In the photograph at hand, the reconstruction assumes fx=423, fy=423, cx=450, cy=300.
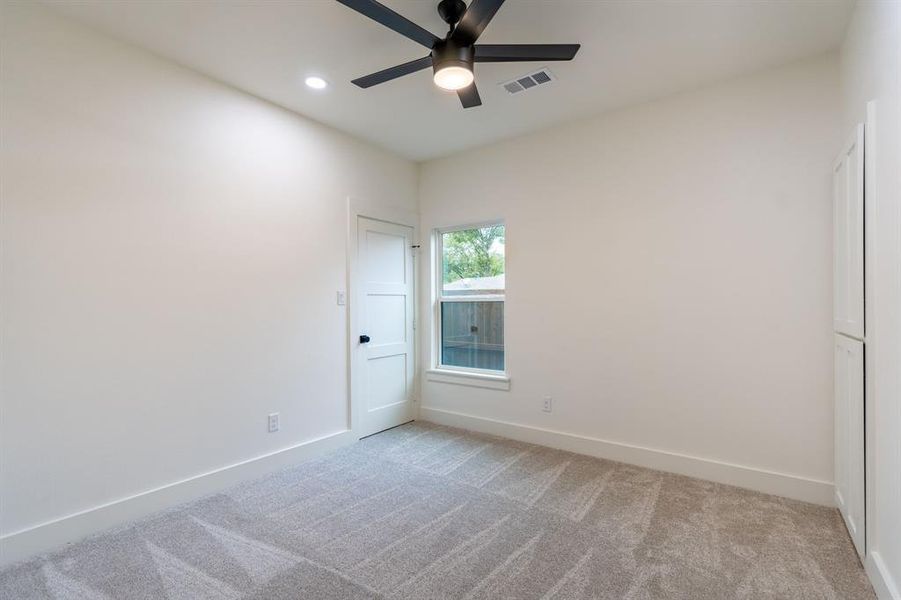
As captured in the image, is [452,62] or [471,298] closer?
[452,62]

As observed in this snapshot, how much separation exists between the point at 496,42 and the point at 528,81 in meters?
0.48

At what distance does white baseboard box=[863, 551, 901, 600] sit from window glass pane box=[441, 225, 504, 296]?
282 centimetres

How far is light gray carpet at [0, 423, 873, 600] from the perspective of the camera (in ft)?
5.97

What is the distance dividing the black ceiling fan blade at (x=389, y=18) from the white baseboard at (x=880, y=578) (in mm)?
2846

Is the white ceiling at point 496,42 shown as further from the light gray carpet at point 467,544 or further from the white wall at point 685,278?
the light gray carpet at point 467,544

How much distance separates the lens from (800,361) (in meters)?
2.60

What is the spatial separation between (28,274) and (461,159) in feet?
10.7

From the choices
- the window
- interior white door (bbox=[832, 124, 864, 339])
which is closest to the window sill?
the window

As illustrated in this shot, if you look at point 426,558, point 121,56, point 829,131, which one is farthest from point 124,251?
point 829,131

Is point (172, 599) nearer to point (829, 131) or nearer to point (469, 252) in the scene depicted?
point (469, 252)

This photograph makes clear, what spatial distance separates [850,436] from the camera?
2.12 meters

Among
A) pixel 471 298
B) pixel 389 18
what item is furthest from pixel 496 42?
pixel 471 298

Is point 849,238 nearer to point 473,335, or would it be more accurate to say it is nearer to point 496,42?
point 496,42

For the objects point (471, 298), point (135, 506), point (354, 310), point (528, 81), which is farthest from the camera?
point (471, 298)
